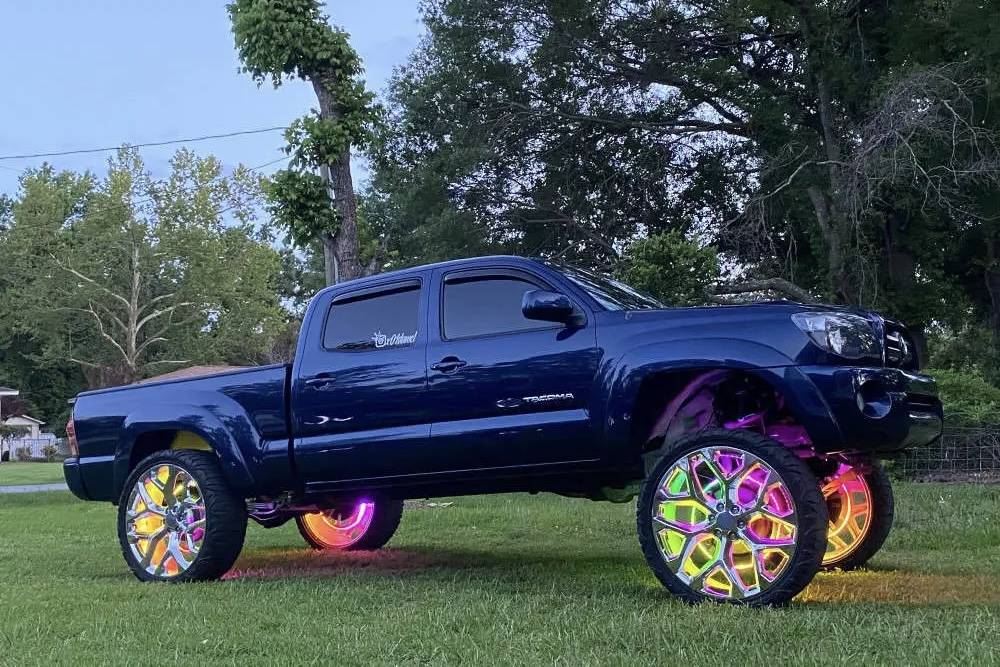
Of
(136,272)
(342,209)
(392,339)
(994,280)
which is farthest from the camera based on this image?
(136,272)

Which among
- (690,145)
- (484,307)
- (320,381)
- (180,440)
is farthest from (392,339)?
(690,145)

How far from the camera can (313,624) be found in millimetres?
5500

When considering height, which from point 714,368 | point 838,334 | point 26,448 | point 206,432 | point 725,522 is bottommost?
point 26,448

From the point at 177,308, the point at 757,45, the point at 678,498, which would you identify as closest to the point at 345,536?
the point at 678,498

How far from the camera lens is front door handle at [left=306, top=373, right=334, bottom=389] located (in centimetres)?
725

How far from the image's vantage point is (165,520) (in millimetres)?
7809

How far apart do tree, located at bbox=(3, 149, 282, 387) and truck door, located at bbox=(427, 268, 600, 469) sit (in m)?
52.5

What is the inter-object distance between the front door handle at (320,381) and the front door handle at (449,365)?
82cm

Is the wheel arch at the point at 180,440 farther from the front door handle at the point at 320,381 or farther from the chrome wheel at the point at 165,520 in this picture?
the front door handle at the point at 320,381

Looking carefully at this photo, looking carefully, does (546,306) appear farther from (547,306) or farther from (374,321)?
(374,321)

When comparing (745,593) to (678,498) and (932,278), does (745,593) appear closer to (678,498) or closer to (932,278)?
(678,498)

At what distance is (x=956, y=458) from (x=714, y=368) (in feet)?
28.0

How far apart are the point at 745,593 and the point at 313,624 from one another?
217 centimetres

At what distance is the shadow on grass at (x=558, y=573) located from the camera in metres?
6.21
